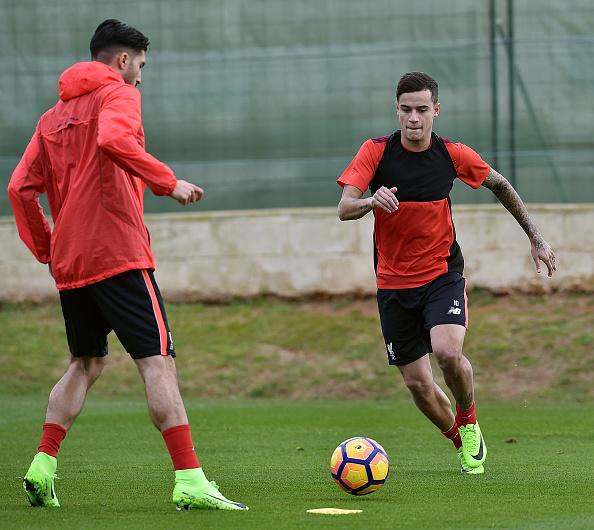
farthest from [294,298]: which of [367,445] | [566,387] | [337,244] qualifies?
[367,445]

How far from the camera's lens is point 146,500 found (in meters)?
7.20

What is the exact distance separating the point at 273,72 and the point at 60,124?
11.8 meters

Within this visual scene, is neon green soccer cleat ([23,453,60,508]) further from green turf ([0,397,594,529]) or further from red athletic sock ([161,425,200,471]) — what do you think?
red athletic sock ([161,425,200,471])

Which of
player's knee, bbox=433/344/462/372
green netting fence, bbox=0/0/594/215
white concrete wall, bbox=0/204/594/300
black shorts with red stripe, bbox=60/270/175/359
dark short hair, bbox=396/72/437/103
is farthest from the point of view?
green netting fence, bbox=0/0/594/215

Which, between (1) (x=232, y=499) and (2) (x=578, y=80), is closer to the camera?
(1) (x=232, y=499)

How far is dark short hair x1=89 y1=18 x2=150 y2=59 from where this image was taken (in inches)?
276

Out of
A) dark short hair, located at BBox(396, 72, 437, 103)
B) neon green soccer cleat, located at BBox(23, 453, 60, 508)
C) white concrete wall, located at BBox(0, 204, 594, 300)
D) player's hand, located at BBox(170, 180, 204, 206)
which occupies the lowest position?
white concrete wall, located at BBox(0, 204, 594, 300)

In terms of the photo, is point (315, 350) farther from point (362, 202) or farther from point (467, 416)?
point (362, 202)

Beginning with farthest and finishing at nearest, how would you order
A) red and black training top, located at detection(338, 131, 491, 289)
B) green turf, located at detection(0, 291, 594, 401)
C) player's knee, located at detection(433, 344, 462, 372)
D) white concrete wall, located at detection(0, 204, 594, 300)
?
white concrete wall, located at detection(0, 204, 594, 300)
green turf, located at detection(0, 291, 594, 401)
red and black training top, located at detection(338, 131, 491, 289)
player's knee, located at detection(433, 344, 462, 372)

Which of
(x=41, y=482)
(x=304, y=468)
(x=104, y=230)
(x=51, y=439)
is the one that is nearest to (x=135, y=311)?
(x=104, y=230)

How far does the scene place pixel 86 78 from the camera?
6.91 m

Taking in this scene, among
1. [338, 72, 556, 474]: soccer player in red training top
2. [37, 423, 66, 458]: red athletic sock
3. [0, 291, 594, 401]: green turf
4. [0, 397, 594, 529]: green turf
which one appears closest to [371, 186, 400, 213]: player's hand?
[338, 72, 556, 474]: soccer player in red training top

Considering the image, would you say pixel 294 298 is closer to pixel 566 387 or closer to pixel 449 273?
pixel 566 387

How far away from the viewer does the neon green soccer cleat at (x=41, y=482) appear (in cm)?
687
